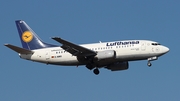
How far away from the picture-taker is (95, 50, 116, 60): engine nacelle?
56469 mm

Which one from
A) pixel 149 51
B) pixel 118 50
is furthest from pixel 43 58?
pixel 149 51

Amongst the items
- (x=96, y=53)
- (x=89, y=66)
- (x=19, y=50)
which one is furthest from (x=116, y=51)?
(x=19, y=50)

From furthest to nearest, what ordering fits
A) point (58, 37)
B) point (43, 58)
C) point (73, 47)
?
point (43, 58), point (73, 47), point (58, 37)

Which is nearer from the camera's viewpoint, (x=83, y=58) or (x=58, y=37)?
(x=58, y=37)

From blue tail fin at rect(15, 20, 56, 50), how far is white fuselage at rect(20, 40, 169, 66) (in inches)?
83.0

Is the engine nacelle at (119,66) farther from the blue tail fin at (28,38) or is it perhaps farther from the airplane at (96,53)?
the blue tail fin at (28,38)

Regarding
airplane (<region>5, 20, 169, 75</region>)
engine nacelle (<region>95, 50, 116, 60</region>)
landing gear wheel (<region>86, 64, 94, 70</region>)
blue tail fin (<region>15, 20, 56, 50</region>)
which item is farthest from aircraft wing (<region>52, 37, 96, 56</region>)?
blue tail fin (<region>15, 20, 56, 50</region>)

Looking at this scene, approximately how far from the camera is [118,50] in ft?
188

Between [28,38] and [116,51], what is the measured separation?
14369 millimetres

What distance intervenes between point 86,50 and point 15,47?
9.46 meters

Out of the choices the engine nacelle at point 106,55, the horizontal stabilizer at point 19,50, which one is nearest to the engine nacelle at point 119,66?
the engine nacelle at point 106,55

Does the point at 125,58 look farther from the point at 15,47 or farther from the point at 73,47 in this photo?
the point at 15,47

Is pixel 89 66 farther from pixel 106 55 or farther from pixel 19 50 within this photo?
pixel 19 50

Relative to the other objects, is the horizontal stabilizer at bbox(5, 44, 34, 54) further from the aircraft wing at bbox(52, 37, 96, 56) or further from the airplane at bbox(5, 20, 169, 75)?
the aircraft wing at bbox(52, 37, 96, 56)
